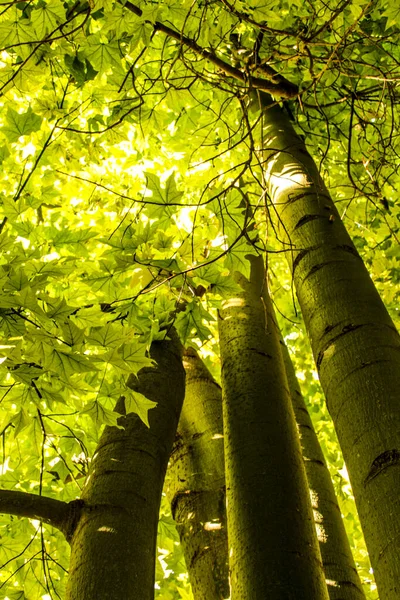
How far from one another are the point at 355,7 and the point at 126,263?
1298mm

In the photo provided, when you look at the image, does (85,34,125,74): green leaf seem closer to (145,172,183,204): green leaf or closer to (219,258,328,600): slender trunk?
(145,172,183,204): green leaf

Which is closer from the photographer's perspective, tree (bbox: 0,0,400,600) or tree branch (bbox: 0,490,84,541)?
tree (bbox: 0,0,400,600)

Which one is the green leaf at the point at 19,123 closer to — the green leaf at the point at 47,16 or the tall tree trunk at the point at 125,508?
the green leaf at the point at 47,16

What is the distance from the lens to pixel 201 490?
81.8 inches

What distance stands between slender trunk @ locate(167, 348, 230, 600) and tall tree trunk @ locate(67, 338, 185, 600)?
1.66 feet

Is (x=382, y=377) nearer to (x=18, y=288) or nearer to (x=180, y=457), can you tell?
(x=18, y=288)

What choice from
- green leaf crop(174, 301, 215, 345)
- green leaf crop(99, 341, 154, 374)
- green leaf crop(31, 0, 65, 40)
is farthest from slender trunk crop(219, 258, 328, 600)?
green leaf crop(31, 0, 65, 40)

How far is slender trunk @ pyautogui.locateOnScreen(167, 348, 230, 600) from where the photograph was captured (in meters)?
1.85

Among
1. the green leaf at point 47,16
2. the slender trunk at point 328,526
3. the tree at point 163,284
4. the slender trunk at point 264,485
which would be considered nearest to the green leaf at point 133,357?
the tree at point 163,284

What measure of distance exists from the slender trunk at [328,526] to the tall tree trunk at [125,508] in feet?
2.49

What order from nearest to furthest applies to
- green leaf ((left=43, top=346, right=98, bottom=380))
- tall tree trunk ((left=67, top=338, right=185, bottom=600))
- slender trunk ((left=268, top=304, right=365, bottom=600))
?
tall tree trunk ((left=67, top=338, right=185, bottom=600))
green leaf ((left=43, top=346, right=98, bottom=380))
slender trunk ((left=268, top=304, right=365, bottom=600))

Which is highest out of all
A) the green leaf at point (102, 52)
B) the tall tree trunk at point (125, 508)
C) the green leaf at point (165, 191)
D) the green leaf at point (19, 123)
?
the green leaf at point (102, 52)

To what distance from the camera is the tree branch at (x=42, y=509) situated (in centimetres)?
128

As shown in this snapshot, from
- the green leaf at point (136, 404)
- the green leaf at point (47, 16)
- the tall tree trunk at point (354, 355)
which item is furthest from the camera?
the green leaf at point (47, 16)
